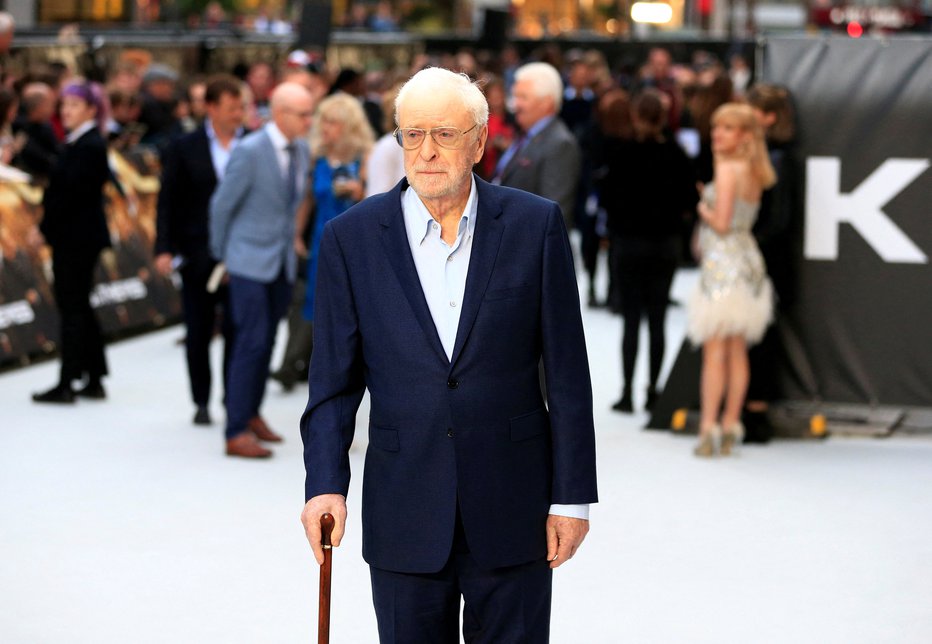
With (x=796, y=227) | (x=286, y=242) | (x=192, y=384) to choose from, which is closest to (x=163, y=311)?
(x=192, y=384)

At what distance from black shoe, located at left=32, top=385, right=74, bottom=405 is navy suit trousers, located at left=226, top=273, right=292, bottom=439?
204 centimetres

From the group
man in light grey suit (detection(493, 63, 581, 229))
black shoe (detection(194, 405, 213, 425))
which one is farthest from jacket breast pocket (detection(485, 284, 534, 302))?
black shoe (detection(194, 405, 213, 425))

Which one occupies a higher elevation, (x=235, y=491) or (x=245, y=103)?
(x=245, y=103)

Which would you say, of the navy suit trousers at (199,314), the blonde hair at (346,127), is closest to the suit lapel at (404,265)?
the blonde hair at (346,127)

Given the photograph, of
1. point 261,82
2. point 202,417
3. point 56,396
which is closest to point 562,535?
point 202,417

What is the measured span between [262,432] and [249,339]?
0.77 meters

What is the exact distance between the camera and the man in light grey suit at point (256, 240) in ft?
28.8

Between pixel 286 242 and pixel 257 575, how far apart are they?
8.75ft

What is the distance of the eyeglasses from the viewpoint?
3721 mm

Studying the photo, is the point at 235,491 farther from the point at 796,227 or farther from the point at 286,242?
the point at 796,227

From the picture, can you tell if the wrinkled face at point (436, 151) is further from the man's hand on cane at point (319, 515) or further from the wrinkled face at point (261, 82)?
the wrinkled face at point (261, 82)

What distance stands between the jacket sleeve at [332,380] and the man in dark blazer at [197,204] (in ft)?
18.8

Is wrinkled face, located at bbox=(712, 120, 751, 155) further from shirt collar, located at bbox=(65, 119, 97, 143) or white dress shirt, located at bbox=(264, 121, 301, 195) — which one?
shirt collar, located at bbox=(65, 119, 97, 143)

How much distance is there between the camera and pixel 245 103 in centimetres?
978
